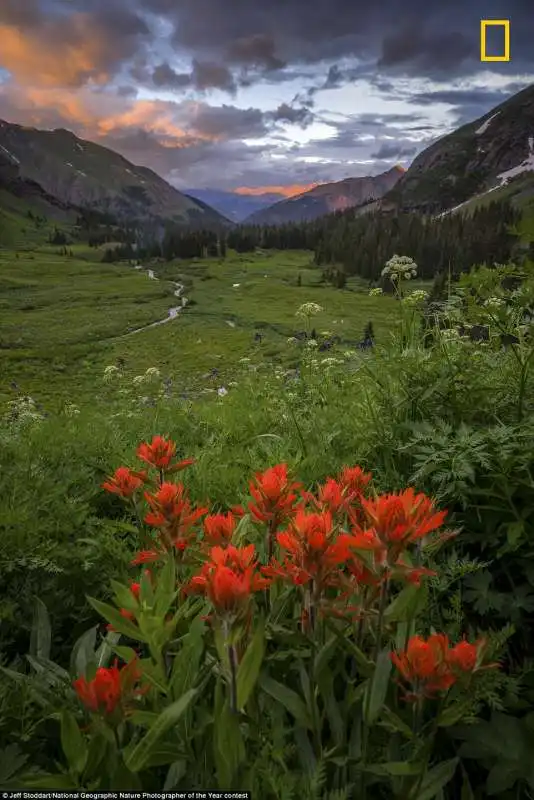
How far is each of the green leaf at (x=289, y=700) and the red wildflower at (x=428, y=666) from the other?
41 centimetres

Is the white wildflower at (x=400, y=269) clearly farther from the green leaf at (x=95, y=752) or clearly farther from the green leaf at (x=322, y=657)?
the green leaf at (x=95, y=752)

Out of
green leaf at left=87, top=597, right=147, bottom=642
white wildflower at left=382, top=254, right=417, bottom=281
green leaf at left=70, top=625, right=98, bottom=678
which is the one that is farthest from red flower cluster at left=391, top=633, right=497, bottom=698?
white wildflower at left=382, top=254, right=417, bottom=281

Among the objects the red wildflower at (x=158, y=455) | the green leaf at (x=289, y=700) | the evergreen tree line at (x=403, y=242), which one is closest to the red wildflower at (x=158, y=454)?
the red wildflower at (x=158, y=455)

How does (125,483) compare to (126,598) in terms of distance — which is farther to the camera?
(125,483)

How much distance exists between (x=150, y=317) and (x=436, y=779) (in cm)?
9056

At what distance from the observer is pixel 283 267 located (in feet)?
504

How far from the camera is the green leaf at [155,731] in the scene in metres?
1.47

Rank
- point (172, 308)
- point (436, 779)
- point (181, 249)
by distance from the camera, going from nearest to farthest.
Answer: point (436, 779) → point (172, 308) → point (181, 249)

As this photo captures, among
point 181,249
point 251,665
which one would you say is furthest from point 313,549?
point 181,249

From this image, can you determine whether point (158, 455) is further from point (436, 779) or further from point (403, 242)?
point (403, 242)

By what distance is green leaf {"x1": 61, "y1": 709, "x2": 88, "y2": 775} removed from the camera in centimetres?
152

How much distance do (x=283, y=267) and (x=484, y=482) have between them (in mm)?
155583

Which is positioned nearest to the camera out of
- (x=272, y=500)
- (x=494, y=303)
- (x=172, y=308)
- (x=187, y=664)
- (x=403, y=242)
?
(x=187, y=664)

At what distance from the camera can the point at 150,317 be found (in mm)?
88688
